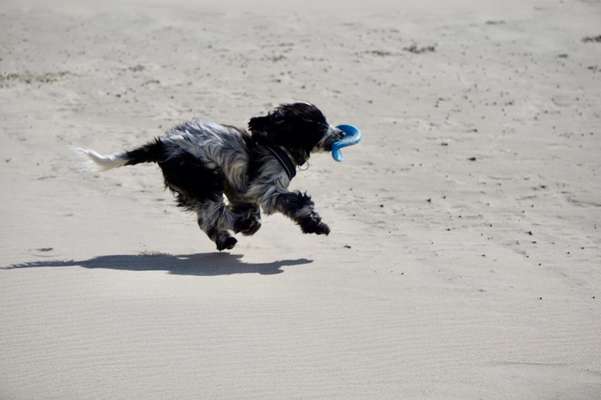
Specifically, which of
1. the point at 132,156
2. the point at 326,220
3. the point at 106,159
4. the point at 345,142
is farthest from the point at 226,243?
the point at 326,220

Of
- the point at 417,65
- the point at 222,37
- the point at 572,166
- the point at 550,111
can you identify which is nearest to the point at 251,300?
the point at 572,166

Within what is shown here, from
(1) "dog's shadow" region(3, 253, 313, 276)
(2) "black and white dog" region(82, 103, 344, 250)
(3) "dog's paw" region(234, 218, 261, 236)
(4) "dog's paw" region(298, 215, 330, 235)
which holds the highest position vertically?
(2) "black and white dog" region(82, 103, 344, 250)

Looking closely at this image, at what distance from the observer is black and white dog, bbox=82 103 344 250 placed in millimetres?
7188

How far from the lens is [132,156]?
7.31m

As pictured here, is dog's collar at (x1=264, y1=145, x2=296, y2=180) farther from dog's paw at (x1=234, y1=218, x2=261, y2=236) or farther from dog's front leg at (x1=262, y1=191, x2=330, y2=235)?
dog's paw at (x1=234, y1=218, x2=261, y2=236)

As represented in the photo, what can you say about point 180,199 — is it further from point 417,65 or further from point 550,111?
point 417,65

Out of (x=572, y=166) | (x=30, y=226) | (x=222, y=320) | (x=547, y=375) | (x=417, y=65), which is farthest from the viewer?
(x=417, y=65)

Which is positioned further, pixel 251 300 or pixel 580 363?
pixel 251 300

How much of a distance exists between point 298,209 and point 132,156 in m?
1.40

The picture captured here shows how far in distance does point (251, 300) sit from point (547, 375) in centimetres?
204

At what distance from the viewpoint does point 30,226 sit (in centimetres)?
798

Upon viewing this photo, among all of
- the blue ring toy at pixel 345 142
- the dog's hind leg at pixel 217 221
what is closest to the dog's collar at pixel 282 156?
the blue ring toy at pixel 345 142

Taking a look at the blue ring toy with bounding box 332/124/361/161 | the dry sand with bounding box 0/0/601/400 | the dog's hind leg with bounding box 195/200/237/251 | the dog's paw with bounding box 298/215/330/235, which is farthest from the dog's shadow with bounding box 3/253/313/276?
the blue ring toy with bounding box 332/124/361/161

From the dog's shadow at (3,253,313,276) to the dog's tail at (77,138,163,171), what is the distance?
750mm
